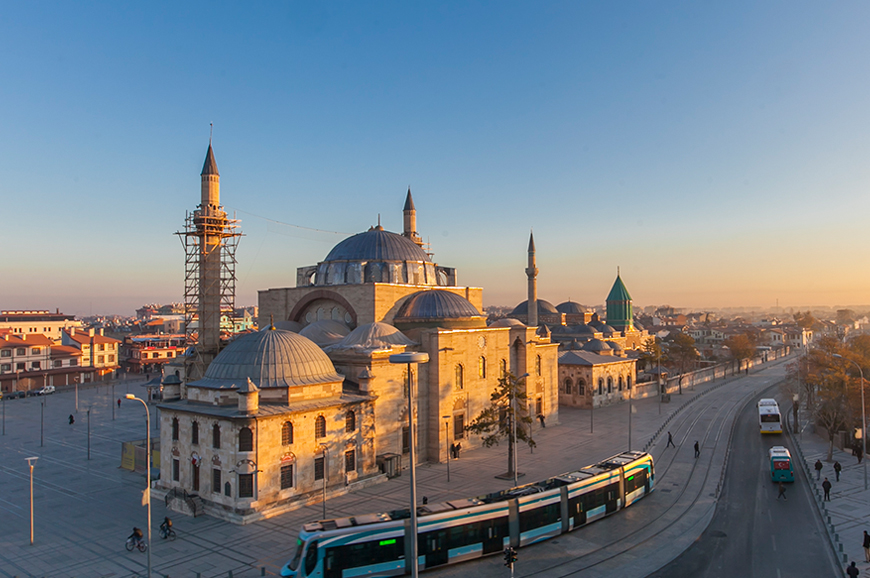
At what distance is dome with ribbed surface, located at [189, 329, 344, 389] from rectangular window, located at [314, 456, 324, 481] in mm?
3906

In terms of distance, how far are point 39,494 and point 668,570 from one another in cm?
3088

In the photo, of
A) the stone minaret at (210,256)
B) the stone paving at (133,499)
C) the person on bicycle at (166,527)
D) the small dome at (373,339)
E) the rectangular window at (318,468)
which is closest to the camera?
the stone paving at (133,499)

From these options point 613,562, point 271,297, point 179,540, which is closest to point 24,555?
point 179,540

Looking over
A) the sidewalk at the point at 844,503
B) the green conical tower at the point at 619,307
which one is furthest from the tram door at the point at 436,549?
the green conical tower at the point at 619,307

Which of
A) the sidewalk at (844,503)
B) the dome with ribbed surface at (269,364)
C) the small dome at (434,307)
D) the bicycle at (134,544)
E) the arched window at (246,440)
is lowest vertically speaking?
the sidewalk at (844,503)

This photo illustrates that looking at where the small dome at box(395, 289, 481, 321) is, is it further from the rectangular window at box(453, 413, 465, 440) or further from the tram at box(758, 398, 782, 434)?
the tram at box(758, 398, 782, 434)

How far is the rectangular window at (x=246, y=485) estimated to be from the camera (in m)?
25.5

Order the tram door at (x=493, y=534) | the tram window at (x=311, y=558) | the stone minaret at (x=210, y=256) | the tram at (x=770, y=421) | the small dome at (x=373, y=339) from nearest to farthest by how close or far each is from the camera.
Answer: the tram window at (x=311, y=558) → the tram door at (x=493, y=534) → the small dome at (x=373, y=339) → the tram at (x=770, y=421) → the stone minaret at (x=210, y=256)

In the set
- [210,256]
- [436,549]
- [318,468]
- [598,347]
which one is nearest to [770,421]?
[598,347]

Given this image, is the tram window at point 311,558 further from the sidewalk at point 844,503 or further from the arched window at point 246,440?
the sidewalk at point 844,503

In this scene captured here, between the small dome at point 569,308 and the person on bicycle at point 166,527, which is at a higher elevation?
the small dome at point 569,308

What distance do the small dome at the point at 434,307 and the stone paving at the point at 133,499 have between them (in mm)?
10047

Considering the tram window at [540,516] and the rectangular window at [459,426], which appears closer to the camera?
the tram window at [540,516]

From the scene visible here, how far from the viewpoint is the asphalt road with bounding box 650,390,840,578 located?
1973cm
